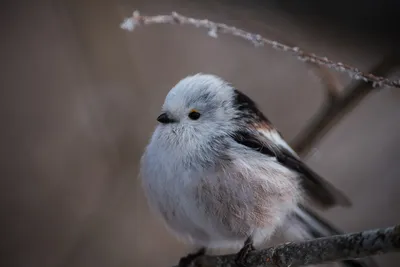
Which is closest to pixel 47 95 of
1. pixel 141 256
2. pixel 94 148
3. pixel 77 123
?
pixel 77 123

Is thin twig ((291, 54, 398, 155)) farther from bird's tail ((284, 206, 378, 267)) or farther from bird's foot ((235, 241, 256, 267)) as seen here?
bird's foot ((235, 241, 256, 267))

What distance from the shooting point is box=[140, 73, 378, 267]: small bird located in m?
1.51

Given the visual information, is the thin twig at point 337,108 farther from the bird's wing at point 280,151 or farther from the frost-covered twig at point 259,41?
the frost-covered twig at point 259,41

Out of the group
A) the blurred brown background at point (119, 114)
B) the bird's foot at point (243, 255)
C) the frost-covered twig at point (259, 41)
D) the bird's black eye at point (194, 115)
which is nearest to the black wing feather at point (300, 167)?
the bird's black eye at point (194, 115)

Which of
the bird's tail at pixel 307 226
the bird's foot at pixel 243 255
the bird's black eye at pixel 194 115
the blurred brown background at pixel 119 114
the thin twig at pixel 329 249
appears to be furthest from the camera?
the blurred brown background at pixel 119 114

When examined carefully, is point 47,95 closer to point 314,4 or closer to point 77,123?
point 77,123

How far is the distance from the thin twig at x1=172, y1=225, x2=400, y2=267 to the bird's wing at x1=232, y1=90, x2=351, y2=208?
339 mm

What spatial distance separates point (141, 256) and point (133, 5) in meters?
1.23

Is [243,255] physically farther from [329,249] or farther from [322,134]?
[322,134]

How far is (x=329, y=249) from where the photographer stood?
3.93 ft

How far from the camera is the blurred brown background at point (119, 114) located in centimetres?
Answer: 245

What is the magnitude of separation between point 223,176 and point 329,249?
399 mm

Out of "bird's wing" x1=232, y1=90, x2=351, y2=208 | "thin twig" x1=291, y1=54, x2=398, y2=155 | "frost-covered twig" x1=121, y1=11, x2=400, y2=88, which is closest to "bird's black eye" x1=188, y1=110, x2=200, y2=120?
"bird's wing" x1=232, y1=90, x2=351, y2=208

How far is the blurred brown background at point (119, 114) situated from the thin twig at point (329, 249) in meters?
0.99
